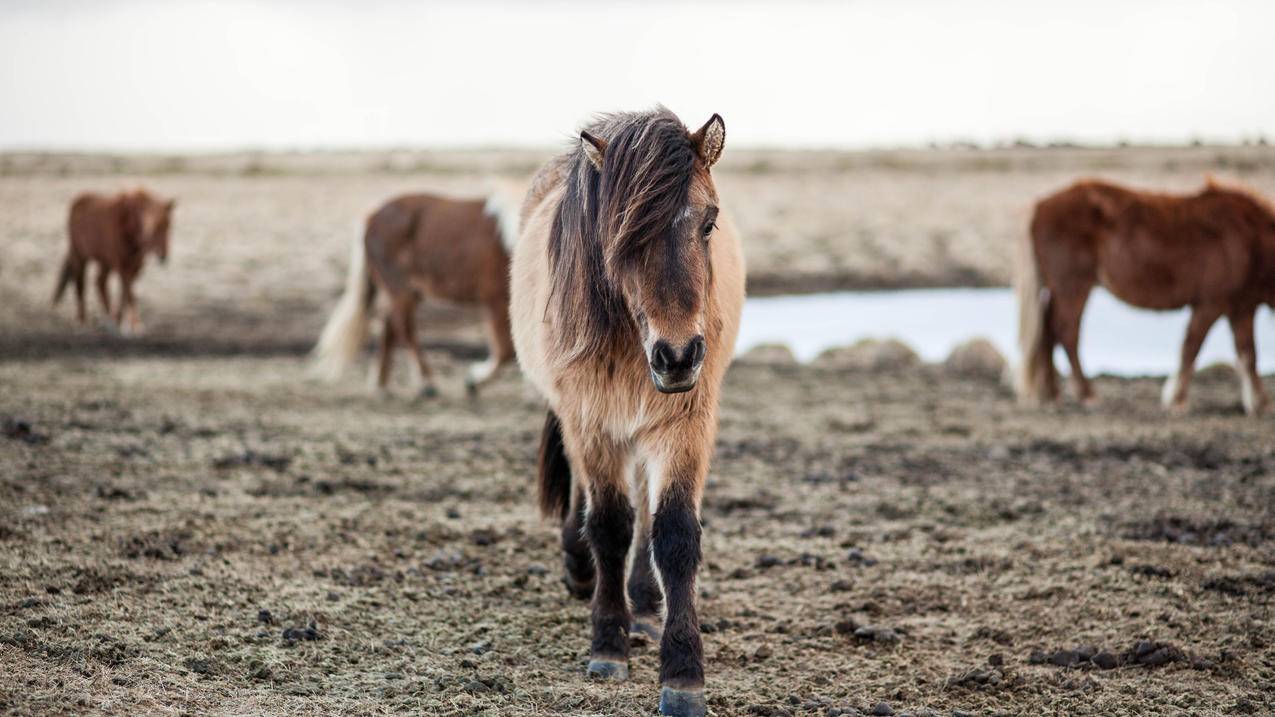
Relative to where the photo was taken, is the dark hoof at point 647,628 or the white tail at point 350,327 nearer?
the dark hoof at point 647,628

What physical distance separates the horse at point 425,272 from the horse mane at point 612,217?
6.05 m

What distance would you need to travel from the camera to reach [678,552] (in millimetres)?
3199

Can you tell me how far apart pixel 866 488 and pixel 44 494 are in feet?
14.3

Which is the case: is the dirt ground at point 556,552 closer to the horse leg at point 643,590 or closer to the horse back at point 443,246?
the horse leg at point 643,590

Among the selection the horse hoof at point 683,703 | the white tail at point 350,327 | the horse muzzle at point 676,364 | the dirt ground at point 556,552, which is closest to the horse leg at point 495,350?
the dirt ground at point 556,552

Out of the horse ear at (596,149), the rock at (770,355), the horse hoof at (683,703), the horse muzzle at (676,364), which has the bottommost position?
the rock at (770,355)

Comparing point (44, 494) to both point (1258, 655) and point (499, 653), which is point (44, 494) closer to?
point (499, 653)

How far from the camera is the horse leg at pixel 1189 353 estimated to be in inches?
342

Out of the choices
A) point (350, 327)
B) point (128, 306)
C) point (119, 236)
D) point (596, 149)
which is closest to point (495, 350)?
point (350, 327)

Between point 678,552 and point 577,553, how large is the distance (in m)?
1.09

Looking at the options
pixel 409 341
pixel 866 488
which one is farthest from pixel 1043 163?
pixel 866 488

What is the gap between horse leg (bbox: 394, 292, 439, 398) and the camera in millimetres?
9727

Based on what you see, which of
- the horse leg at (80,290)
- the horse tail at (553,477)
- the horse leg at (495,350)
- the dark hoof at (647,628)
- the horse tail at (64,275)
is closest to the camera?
the dark hoof at (647,628)

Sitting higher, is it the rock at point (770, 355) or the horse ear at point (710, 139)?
the horse ear at point (710, 139)
